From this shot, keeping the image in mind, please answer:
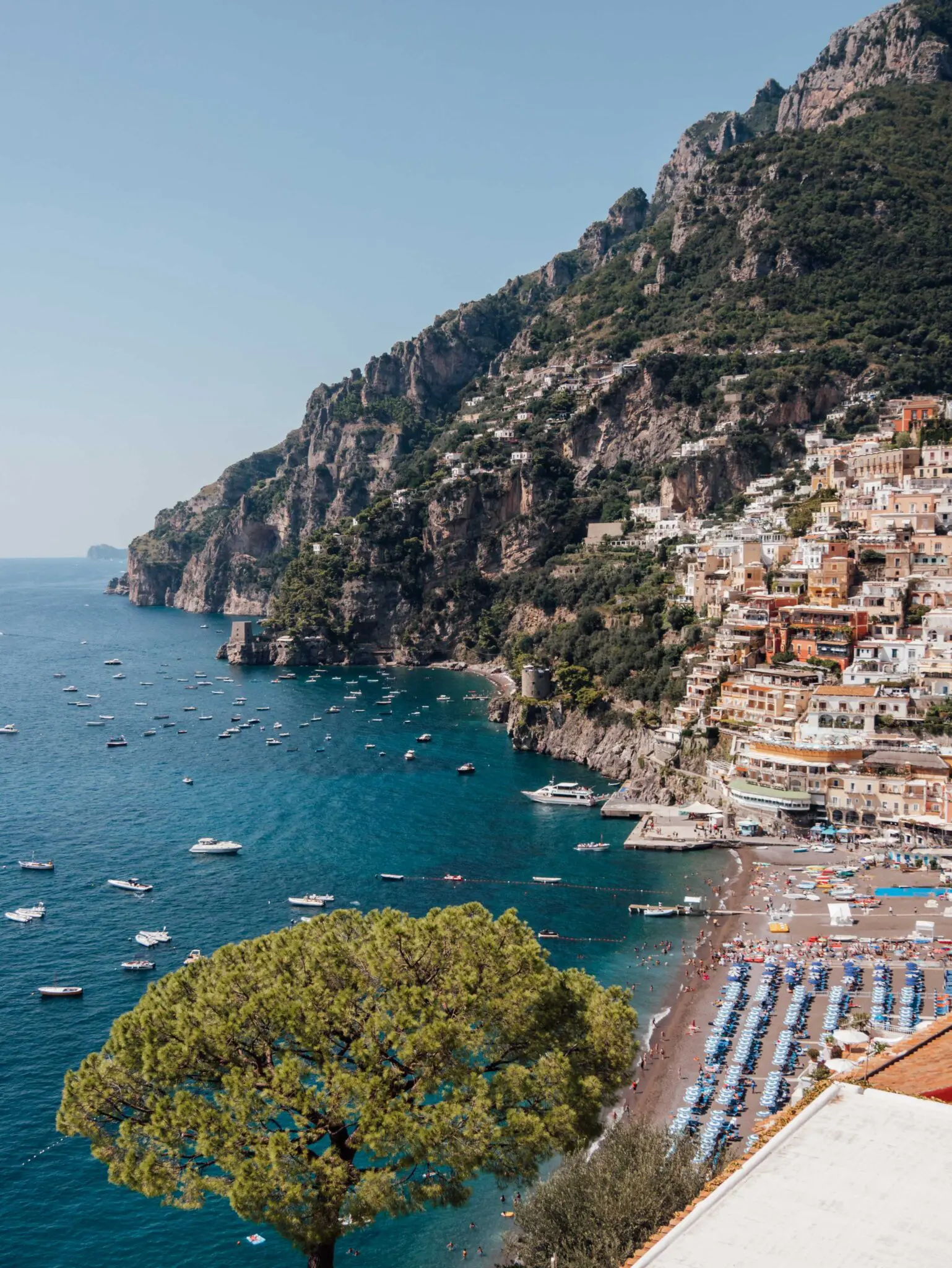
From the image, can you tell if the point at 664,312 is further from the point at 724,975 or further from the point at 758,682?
the point at 724,975

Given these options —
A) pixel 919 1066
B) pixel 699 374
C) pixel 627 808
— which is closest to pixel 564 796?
pixel 627 808

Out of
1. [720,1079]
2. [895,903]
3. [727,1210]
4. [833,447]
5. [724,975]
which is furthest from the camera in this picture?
[833,447]

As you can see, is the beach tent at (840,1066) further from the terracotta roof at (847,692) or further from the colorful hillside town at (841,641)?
the terracotta roof at (847,692)

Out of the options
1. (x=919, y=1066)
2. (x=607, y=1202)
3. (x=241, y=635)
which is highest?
(x=241, y=635)

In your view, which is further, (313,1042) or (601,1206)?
(601,1206)

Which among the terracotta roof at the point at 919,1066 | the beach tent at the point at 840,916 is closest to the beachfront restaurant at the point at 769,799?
the beach tent at the point at 840,916

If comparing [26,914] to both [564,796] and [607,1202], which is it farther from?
[607,1202]

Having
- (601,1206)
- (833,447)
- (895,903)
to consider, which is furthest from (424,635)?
(601,1206)
